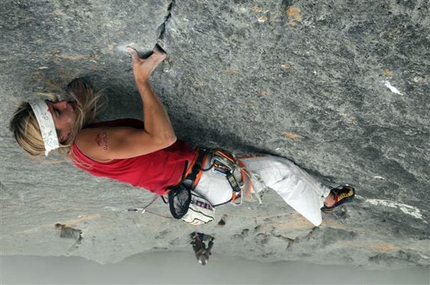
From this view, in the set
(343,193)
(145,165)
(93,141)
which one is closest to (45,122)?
(93,141)

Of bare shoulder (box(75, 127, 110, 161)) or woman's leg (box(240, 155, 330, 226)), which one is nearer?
bare shoulder (box(75, 127, 110, 161))

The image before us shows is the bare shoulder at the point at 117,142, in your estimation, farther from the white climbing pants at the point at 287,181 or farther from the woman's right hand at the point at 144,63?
the white climbing pants at the point at 287,181

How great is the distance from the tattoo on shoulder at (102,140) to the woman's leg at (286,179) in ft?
2.84

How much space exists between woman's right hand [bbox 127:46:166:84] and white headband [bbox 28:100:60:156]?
0.37 meters

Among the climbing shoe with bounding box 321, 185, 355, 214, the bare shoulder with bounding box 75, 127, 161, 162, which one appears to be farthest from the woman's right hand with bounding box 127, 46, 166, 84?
the climbing shoe with bounding box 321, 185, 355, 214

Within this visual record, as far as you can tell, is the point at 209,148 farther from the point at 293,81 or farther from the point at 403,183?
the point at 403,183

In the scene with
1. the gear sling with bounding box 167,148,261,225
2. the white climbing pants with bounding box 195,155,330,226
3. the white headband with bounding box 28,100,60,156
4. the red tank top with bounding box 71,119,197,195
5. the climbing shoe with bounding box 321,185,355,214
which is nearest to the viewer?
the white headband with bounding box 28,100,60,156

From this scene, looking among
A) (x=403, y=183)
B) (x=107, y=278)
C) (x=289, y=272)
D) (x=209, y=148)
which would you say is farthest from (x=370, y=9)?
(x=107, y=278)

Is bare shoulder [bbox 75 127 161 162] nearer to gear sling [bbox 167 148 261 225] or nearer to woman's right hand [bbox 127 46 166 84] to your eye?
woman's right hand [bbox 127 46 166 84]

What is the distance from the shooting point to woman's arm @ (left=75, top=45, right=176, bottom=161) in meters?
2.19

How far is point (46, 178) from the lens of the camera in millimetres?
3311

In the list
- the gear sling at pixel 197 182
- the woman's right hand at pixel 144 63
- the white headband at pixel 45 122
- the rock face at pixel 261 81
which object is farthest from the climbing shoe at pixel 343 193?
the white headband at pixel 45 122

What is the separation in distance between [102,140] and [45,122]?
0.23 m

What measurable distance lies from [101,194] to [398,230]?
1.95m
